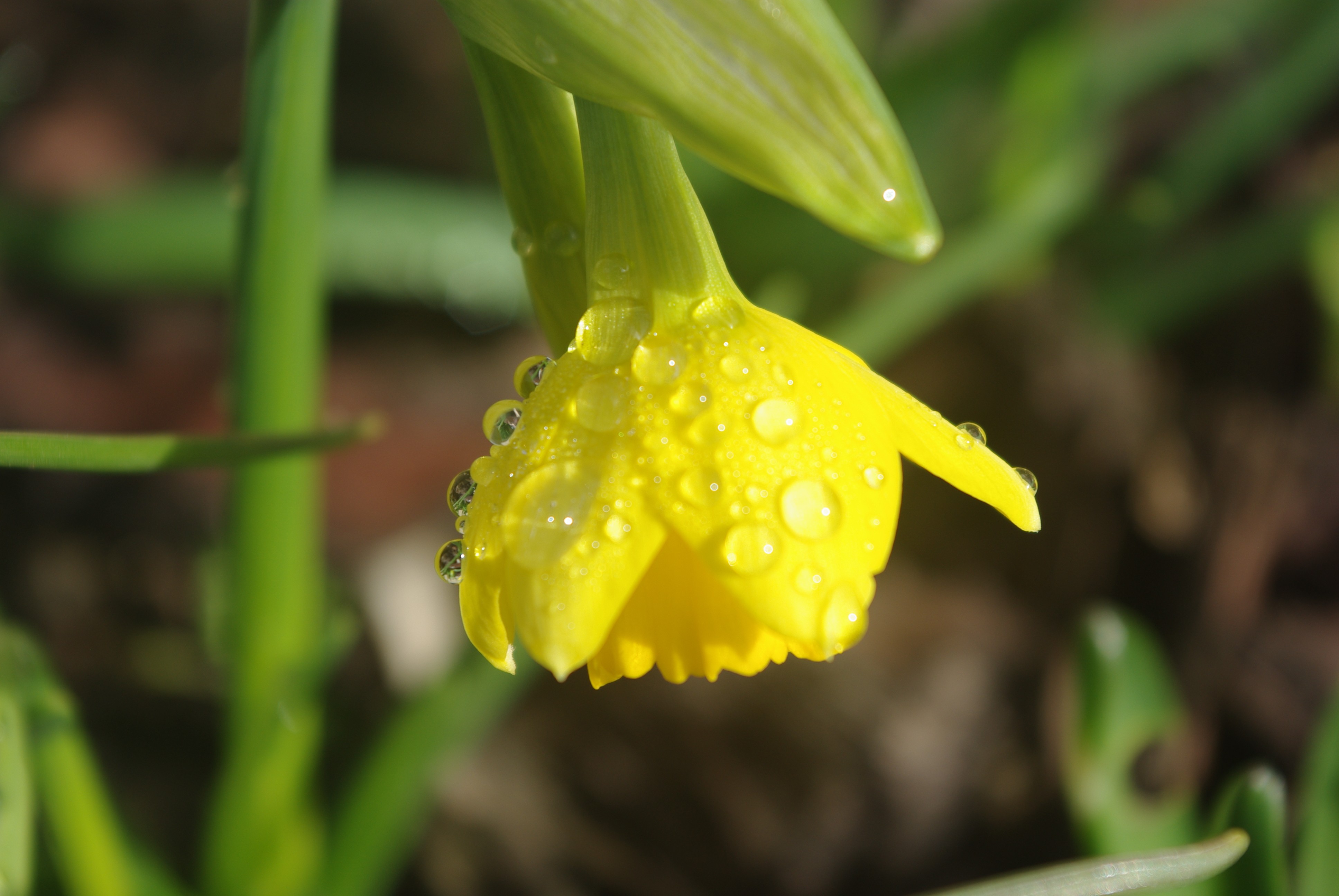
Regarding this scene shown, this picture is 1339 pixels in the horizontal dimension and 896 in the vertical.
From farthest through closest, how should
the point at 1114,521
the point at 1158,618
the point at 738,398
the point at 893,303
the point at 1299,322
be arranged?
the point at 1299,322
the point at 1114,521
the point at 1158,618
the point at 893,303
the point at 738,398

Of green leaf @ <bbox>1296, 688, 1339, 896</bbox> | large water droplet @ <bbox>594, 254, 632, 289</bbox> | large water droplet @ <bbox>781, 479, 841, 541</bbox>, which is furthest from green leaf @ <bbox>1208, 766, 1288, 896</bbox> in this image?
large water droplet @ <bbox>594, 254, 632, 289</bbox>

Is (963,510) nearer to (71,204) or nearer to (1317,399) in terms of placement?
(1317,399)

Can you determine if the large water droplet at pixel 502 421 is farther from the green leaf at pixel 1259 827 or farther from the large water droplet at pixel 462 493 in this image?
the green leaf at pixel 1259 827

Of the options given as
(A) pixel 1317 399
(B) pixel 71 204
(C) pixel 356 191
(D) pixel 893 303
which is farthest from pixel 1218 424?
(B) pixel 71 204

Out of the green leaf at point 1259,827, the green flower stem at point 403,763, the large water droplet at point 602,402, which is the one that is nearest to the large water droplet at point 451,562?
the large water droplet at point 602,402

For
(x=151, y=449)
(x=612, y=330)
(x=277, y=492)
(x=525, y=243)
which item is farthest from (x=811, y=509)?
(x=277, y=492)

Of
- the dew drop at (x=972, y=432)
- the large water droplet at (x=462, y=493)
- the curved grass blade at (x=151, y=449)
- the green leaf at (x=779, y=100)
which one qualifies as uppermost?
the green leaf at (x=779, y=100)

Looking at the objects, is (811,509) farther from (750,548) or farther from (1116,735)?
(1116,735)
